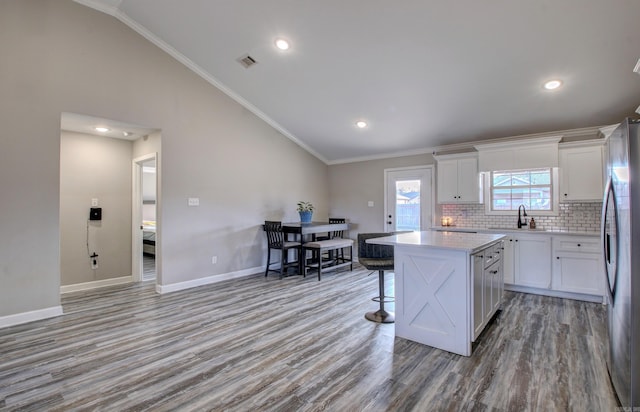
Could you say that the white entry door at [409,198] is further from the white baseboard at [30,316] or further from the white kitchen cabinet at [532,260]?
the white baseboard at [30,316]

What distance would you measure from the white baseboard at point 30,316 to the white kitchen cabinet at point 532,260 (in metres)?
5.87

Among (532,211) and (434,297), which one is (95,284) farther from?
(532,211)

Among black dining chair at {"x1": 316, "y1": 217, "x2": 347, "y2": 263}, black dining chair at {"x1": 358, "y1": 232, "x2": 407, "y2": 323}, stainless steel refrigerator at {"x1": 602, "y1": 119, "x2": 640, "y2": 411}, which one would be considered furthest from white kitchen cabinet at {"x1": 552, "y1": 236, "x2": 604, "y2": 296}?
black dining chair at {"x1": 316, "y1": 217, "x2": 347, "y2": 263}

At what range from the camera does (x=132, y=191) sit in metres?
5.11

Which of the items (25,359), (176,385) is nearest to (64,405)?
(176,385)

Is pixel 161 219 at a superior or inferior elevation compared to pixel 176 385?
superior

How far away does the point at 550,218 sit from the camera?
455 centimetres

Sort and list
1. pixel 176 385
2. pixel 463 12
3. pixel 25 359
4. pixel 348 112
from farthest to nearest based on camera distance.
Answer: pixel 348 112, pixel 463 12, pixel 25 359, pixel 176 385

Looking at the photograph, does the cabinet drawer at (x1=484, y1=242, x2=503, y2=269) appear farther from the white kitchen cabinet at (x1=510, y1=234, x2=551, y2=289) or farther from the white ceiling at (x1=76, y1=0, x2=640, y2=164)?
the white ceiling at (x1=76, y1=0, x2=640, y2=164)

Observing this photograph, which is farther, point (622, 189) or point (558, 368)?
point (558, 368)

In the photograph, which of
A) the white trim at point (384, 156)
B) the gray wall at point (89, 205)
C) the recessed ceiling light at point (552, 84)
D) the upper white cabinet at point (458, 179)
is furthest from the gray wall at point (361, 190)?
the gray wall at point (89, 205)

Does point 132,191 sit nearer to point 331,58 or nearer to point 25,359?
point 25,359

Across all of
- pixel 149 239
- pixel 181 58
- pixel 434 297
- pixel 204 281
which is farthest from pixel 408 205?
pixel 149 239

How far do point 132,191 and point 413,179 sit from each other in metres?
5.08
